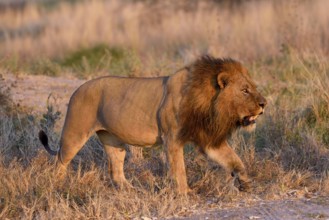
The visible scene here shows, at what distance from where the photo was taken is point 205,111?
653cm

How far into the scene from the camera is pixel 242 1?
20.2 meters

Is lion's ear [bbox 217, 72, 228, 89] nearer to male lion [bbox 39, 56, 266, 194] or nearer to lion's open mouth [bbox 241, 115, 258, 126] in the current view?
male lion [bbox 39, 56, 266, 194]

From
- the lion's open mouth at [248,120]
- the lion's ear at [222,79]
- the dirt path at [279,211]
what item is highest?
the lion's ear at [222,79]

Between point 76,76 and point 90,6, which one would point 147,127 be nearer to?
point 76,76

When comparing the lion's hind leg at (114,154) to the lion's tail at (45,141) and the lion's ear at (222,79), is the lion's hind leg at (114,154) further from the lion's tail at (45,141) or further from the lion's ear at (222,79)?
the lion's ear at (222,79)

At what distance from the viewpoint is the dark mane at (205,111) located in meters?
6.50

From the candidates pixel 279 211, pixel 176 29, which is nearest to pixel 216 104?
A: pixel 279 211

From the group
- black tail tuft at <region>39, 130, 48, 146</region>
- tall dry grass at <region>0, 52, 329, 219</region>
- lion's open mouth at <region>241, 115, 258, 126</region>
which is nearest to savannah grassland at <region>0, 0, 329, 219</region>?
tall dry grass at <region>0, 52, 329, 219</region>

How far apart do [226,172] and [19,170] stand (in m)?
1.72

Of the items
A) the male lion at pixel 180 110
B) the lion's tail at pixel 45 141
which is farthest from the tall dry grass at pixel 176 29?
the male lion at pixel 180 110

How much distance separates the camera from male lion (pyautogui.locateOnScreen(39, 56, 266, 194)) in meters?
6.50

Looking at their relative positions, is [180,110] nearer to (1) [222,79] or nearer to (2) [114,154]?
(1) [222,79]

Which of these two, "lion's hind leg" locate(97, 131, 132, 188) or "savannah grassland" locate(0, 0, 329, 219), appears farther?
"lion's hind leg" locate(97, 131, 132, 188)

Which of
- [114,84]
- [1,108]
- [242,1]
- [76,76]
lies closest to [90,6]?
[242,1]
